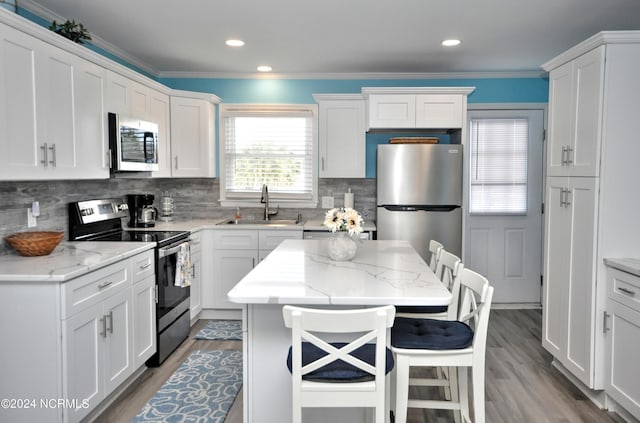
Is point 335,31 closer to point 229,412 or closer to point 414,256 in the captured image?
point 414,256

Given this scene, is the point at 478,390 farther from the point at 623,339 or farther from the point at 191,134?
the point at 191,134

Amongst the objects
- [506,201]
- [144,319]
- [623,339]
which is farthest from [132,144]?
[506,201]

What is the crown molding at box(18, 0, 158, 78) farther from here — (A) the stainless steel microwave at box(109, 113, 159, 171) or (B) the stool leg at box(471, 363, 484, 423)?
(B) the stool leg at box(471, 363, 484, 423)

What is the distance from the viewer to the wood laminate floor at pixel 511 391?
2.89m

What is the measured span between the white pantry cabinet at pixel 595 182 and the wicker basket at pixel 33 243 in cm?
328

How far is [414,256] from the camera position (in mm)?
3129

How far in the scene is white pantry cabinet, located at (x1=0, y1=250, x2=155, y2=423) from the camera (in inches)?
94.3

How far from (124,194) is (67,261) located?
76.6 inches

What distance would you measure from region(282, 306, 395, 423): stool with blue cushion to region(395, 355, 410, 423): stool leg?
0.91ft

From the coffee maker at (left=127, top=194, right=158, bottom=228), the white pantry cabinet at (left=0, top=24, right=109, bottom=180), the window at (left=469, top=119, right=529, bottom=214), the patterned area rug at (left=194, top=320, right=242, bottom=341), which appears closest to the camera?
the white pantry cabinet at (left=0, top=24, right=109, bottom=180)

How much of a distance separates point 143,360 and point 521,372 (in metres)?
2.72

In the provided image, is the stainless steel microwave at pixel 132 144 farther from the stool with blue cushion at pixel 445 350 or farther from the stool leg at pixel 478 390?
the stool leg at pixel 478 390

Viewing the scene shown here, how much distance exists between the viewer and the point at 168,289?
383 cm

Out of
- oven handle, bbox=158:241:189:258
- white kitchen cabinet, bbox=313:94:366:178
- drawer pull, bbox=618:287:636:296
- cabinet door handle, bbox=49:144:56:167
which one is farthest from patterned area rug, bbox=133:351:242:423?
drawer pull, bbox=618:287:636:296
